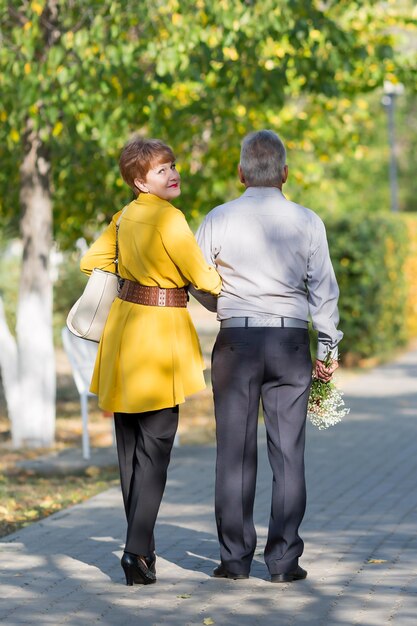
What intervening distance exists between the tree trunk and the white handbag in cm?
504

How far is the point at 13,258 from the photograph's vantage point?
78.0 feet

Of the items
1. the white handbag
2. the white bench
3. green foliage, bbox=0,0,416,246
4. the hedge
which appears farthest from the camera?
the hedge

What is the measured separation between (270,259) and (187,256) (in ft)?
1.23

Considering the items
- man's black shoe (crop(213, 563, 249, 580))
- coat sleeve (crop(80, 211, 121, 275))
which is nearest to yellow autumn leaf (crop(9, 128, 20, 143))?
coat sleeve (crop(80, 211, 121, 275))

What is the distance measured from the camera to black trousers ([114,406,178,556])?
5.78 meters

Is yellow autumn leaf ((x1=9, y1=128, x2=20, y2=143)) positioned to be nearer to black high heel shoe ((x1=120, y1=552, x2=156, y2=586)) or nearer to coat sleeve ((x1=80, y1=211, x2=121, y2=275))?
coat sleeve ((x1=80, y1=211, x2=121, y2=275))

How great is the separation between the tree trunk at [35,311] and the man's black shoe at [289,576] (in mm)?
5287

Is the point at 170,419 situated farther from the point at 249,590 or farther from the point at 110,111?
the point at 110,111

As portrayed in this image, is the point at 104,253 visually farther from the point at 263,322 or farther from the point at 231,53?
the point at 231,53

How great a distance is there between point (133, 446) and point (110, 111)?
201 inches

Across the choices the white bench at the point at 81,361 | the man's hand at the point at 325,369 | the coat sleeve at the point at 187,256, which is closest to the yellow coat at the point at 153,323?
the coat sleeve at the point at 187,256

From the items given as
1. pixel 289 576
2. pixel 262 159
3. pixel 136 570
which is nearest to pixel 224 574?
Answer: pixel 289 576

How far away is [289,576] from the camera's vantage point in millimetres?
5844

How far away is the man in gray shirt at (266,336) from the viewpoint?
5.77 metres
